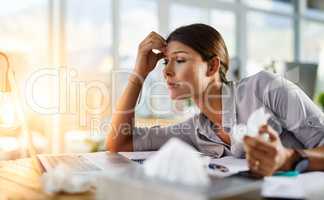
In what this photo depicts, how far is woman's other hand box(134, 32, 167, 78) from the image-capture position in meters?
1.60

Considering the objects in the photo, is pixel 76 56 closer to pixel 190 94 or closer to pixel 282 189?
pixel 190 94

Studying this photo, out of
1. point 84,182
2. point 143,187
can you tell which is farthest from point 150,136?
point 143,187

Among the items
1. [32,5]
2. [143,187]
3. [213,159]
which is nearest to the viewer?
[143,187]

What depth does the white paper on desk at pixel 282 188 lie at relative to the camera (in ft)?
2.59

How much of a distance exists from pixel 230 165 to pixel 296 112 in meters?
0.25

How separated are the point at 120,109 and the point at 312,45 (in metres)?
5.72

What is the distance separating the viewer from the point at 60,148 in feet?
13.0

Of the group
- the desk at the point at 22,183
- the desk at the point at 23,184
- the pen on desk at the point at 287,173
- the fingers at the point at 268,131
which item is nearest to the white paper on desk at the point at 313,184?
the pen on desk at the point at 287,173

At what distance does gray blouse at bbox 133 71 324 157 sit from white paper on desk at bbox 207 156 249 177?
0.14ft

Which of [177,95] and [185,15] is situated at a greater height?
[185,15]

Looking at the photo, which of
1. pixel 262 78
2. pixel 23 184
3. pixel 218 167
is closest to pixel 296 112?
pixel 262 78

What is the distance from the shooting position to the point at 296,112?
1.19 metres

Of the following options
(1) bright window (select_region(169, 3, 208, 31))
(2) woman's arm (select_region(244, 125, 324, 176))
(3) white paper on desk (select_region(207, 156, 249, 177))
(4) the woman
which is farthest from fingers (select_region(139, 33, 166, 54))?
(1) bright window (select_region(169, 3, 208, 31))

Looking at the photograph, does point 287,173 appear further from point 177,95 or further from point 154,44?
point 154,44
